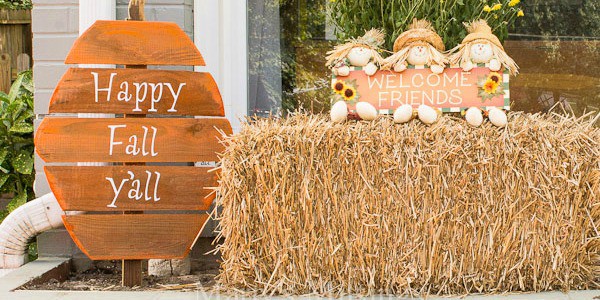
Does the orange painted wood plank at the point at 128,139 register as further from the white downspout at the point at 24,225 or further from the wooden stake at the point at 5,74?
the wooden stake at the point at 5,74

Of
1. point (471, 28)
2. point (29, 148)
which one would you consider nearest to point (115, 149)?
point (29, 148)

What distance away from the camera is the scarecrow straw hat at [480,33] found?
3.15 meters

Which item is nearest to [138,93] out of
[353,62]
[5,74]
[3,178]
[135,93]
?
[135,93]

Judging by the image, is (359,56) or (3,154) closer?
(359,56)

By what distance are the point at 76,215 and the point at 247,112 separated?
1.22m

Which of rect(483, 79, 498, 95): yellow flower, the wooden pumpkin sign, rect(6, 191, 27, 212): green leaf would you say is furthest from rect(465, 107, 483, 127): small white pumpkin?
rect(6, 191, 27, 212): green leaf

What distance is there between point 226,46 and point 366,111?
1224 mm

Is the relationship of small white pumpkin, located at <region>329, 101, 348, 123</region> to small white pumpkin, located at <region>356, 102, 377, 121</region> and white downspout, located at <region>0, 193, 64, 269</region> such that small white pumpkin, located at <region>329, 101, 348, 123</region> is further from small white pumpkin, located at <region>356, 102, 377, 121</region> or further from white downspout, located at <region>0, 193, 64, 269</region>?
white downspout, located at <region>0, 193, 64, 269</region>

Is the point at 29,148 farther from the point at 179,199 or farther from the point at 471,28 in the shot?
the point at 471,28

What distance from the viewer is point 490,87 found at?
3.15m

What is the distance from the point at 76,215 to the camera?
326cm

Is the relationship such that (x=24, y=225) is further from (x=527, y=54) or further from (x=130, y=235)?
(x=527, y=54)

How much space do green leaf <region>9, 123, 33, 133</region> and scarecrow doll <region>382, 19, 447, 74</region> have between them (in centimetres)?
227

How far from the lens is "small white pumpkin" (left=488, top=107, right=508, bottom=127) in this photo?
120 inches
